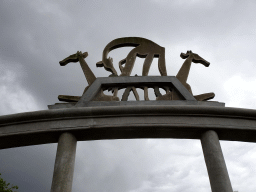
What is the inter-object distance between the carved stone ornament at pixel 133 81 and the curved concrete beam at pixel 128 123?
0.65 metres

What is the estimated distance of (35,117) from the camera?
6.79 metres

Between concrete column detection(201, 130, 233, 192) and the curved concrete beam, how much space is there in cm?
33

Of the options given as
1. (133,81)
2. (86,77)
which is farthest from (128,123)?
(86,77)

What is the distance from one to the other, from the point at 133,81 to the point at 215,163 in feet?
12.6

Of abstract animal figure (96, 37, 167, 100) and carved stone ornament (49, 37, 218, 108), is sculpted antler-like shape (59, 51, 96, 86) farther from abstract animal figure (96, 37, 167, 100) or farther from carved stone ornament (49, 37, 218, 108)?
abstract animal figure (96, 37, 167, 100)

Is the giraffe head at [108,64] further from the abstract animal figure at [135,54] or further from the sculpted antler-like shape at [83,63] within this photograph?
the sculpted antler-like shape at [83,63]

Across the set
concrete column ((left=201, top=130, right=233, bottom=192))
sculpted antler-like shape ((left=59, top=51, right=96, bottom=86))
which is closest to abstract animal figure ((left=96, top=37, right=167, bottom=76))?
sculpted antler-like shape ((left=59, top=51, right=96, bottom=86))

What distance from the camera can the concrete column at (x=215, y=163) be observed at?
18.1ft

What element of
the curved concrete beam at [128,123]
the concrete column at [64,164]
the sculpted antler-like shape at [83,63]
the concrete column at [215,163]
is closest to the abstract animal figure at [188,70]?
the curved concrete beam at [128,123]

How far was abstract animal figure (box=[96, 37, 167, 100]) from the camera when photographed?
8703 mm

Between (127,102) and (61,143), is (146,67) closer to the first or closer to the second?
(127,102)

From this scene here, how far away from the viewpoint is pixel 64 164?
580 centimetres

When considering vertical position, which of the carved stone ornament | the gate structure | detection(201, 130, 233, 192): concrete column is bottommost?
detection(201, 130, 233, 192): concrete column

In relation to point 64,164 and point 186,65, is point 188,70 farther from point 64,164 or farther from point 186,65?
point 64,164
